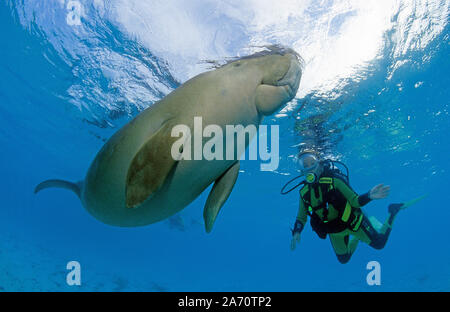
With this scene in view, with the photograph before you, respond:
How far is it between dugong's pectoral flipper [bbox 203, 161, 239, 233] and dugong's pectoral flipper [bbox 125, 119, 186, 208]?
763 mm

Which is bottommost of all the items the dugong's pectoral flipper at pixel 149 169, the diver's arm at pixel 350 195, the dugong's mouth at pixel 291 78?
the dugong's pectoral flipper at pixel 149 169

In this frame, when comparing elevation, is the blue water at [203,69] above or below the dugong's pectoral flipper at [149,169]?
above

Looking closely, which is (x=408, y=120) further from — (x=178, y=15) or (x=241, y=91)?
(x=241, y=91)

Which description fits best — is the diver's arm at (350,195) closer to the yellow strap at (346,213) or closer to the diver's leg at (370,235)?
the yellow strap at (346,213)

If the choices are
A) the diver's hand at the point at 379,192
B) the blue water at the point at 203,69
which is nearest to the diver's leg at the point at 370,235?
the diver's hand at the point at 379,192

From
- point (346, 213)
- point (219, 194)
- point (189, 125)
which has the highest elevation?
point (346, 213)

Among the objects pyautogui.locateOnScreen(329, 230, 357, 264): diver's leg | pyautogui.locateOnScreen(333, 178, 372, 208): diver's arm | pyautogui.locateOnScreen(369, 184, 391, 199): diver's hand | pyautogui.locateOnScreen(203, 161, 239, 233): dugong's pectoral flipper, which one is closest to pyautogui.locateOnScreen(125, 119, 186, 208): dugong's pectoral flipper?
pyautogui.locateOnScreen(203, 161, 239, 233): dugong's pectoral flipper

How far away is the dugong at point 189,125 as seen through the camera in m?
1.74

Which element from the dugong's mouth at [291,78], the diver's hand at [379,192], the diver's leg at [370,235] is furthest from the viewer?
the diver's leg at [370,235]

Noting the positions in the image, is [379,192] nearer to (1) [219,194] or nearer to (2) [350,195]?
(2) [350,195]

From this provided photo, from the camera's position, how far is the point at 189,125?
1936 mm

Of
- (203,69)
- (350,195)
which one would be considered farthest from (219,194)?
(203,69)

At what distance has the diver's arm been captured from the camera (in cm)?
565

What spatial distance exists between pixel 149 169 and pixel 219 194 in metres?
0.89
